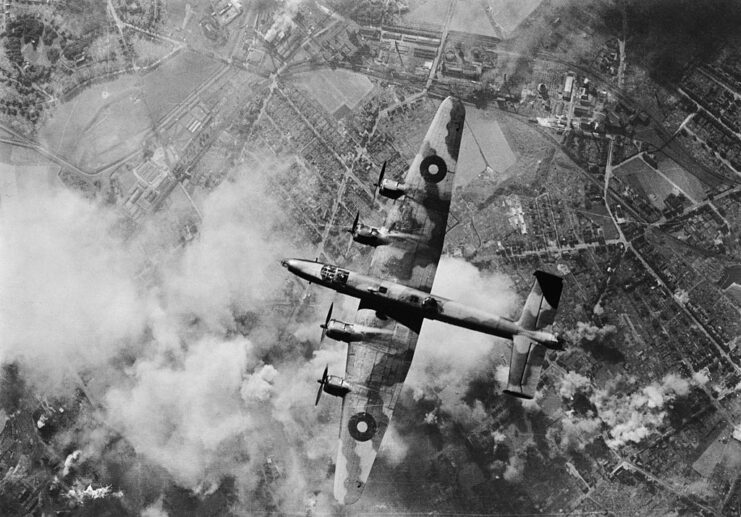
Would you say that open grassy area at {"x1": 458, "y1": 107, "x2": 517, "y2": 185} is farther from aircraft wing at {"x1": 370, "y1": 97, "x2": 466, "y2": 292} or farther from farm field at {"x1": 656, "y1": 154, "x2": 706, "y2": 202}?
farm field at {"x1": 656, "y1": 154, "x2": 706, "y2": 202}

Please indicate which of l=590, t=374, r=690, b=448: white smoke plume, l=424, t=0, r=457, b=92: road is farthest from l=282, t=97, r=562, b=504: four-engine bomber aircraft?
l=590, t=374, r=690, b=448: white smoke plume

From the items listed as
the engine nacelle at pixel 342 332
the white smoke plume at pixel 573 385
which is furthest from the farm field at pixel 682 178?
the engine nacelle at pixel 342 332

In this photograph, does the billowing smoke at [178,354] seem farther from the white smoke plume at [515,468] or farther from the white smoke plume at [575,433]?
the white smoke plume at [575,433]

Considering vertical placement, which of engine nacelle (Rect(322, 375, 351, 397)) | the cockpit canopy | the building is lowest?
engine nacelle (Rect(322, 375, 351, 397))

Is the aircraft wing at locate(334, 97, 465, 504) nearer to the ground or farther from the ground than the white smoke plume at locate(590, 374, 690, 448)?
farther from the ground

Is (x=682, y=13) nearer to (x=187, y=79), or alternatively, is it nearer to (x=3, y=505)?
(x=187, y=79)

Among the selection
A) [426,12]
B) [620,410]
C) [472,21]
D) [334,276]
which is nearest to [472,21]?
[472,21]

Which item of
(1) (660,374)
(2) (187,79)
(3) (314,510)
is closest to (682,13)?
(1) (660,374)
